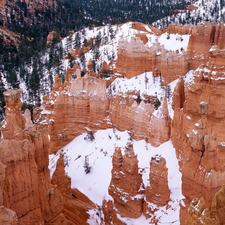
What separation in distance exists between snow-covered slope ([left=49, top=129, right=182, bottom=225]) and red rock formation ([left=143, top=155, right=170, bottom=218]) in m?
0.35

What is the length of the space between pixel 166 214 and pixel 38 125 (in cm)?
1848

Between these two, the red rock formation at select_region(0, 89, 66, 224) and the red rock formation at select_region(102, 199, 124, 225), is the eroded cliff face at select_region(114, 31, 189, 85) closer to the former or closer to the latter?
the red rock formation at select_region(102, 199, 124, 225)

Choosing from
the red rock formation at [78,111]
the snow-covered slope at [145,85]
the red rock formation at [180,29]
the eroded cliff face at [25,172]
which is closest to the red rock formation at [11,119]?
the eroded cliff face at [25,172]

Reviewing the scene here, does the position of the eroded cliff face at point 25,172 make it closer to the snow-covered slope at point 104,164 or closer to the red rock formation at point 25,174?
the red rock formation at point 25,174

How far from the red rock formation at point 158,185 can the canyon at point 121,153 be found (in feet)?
0.19

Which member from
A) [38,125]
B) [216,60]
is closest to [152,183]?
[216,60]

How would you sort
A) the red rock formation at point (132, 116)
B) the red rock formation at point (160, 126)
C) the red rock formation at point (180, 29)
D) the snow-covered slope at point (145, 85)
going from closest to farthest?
1. the red rock formation at point (160, 126)
2. the red rock formation at point (132, 116)
3. the snow-covered slope at point (145, 85)
4. the red rock formation at point (180, 29)

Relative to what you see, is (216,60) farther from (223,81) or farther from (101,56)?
(101,56)

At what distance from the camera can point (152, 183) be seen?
16.6 meters

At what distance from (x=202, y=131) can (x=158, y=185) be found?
5.82 metres

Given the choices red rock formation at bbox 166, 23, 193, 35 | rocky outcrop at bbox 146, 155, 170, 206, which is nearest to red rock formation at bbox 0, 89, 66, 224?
rocky outcrop at bbox 146, 155, 170, 206

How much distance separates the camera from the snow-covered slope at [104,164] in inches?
652

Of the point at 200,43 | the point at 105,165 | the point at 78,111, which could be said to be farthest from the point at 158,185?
the point at 200,43

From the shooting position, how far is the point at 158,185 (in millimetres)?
16250
